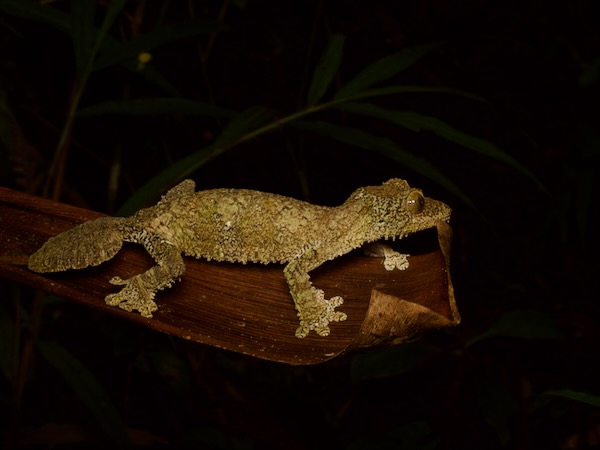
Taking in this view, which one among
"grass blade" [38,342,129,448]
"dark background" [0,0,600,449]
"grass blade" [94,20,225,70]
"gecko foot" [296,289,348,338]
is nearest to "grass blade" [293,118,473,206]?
"gecko foot" [296,289,348,338]

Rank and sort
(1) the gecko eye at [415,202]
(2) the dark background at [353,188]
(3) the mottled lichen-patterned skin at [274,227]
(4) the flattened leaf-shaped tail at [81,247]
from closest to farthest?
(4) the flattened leaf-shaped tail at [81,247] → (3) the mottled lichen-patterned skin at [274,227] → (1) the gecko eye at [415,202] → (2) the dark background at [353,188]

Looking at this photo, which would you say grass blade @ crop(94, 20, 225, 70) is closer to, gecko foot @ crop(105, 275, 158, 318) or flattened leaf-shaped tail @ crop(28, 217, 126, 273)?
flattened leaf-shaped tail @ crop(28, 217, 126, 273)

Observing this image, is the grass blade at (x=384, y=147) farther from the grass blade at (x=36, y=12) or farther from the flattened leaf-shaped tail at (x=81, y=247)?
the grass blade at (x=36, y=12)

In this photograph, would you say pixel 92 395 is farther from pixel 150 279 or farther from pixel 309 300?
pixel 309 300

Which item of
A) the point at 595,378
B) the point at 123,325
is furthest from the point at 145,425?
the point at 595,378

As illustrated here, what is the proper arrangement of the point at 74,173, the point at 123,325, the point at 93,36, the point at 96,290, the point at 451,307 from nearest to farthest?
the point at 451,307 → the point at 96,290 → the point at 93,36 → the point at 123,325 → the point at 74,173

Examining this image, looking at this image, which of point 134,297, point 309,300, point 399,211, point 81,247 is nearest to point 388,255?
point 399,211

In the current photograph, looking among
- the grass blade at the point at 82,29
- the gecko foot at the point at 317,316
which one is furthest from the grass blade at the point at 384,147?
the grass blade at the point at 82,29

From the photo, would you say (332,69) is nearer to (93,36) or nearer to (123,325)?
(93,36)
